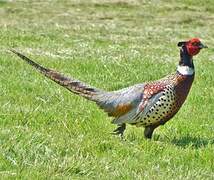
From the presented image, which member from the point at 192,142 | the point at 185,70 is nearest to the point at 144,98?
the point at 185,70

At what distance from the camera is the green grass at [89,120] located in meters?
7.04

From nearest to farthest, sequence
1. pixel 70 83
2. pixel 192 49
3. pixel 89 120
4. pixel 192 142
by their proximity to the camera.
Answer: pixel 192 142
pixel 70 83
pixel 192 49
pixel 89 120

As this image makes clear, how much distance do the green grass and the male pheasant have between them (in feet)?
0.78

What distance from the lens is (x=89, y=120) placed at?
32.1ft

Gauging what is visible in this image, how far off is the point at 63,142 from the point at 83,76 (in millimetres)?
6118

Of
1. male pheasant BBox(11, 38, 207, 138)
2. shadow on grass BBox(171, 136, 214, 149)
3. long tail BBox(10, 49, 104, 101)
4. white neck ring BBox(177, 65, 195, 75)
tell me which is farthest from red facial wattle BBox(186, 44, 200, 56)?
long tail BBox(10, 49, 104, 101)

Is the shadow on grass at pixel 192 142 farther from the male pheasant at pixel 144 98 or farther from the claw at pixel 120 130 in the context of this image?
the claw at pixel 120 130

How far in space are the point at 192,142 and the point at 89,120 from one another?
1516 mm

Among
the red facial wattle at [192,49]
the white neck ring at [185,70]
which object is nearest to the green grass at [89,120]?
the white neck ring at [185,70]

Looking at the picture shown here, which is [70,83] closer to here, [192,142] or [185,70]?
[185,70]

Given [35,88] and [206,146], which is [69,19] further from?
[206,146]

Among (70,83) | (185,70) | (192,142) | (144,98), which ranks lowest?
(192,142)

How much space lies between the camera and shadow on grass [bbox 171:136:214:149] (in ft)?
29.0

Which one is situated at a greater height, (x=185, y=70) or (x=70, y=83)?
(x=185, y=70)
